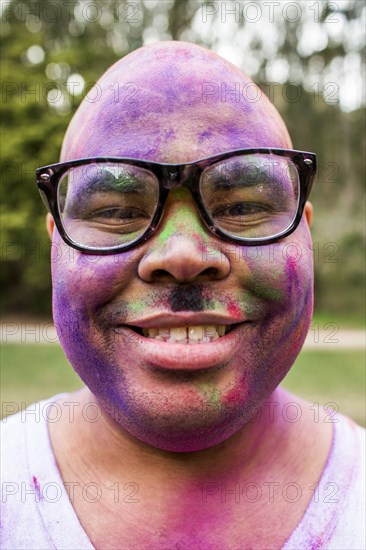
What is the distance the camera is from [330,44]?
52.7ft

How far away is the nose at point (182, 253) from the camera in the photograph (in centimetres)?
129

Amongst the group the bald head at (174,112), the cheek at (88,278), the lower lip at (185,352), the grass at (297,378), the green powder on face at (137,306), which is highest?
the bald head at (174,112)

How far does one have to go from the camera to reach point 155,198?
1.37 m

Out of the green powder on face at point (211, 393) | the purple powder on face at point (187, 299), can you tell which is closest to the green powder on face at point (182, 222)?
the purple powder on face at point (187, 299)

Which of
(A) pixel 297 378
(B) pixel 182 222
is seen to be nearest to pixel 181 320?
(B) pixel 182 222

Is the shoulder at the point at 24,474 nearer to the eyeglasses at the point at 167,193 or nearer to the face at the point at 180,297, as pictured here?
the face at the point at 180,297

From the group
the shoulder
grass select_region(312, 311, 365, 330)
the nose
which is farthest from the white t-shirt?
grass select_region(312, 311, 365, 330)

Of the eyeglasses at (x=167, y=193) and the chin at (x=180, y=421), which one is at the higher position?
the eyeglasses at (x=167, y=193)

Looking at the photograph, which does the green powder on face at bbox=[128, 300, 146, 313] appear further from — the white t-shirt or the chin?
the white t-shirt

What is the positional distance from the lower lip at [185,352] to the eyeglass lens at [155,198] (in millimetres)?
233

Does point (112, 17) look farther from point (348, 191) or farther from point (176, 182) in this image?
point (176, 182)

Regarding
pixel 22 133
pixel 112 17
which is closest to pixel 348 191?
pixel 112 17

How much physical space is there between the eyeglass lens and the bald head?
0.06m

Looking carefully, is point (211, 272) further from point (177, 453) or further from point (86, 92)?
point (86, 92)
